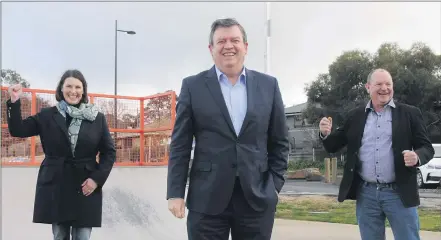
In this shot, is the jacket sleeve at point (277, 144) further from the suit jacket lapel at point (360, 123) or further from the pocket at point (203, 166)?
the suit jacket lapel at point (360, 123)

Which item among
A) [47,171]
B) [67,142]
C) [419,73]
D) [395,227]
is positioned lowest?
[395,227]

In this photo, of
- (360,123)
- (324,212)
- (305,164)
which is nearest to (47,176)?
(360,123)

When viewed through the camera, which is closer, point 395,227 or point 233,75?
point 233,75

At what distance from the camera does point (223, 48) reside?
8.08ft

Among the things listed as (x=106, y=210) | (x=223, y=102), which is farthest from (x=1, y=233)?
(x=223, y=102)

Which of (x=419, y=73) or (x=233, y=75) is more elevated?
(x=419, y=73)

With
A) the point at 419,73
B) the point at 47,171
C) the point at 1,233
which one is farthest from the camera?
the point at 419,73

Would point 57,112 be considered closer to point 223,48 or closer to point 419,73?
point 223,48

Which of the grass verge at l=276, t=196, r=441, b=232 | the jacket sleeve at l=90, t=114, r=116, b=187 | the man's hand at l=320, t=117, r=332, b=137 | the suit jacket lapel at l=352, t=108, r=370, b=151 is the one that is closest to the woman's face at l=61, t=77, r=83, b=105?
the jacket sleeve at l=90, t=114, r=116, b=187

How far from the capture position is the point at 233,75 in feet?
8.34

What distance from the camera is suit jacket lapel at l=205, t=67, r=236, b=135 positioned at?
239 centimetres

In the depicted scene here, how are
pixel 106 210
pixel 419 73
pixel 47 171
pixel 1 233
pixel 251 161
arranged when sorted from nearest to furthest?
pixel 251 161 < pixel 47 171 < pixel 1 233 < pixel 106 210 < pixel 419 73

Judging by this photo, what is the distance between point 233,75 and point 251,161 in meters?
0.48

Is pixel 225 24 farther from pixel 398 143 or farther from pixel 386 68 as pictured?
pixel 386 68
